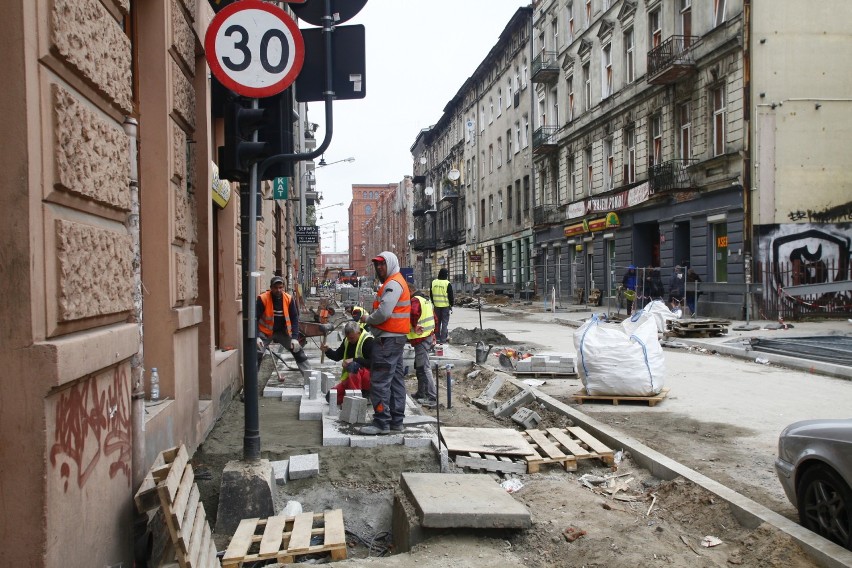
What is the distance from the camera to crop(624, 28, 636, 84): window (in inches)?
1085

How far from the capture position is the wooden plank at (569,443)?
606cm

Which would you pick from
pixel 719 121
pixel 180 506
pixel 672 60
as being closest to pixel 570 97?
pixel 672 60

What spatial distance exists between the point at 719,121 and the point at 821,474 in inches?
792

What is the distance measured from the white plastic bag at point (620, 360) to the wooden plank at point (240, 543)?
534 centimetres

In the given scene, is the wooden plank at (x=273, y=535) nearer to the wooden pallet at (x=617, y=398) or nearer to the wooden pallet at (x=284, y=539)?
the wooden pallet at (x=284, y=539)

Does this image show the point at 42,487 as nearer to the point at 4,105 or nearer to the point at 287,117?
the point at 4,105

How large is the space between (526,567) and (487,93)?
48514 mm

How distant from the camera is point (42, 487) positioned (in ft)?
8.23

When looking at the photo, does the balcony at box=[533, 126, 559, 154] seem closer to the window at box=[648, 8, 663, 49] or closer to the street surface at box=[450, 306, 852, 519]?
the window at box=[648, 8, 663, 49]

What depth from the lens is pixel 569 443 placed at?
6402 millimetres

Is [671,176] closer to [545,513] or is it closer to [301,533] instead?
[545,513]

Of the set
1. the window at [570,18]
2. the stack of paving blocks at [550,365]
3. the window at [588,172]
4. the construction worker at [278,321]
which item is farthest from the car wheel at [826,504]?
the window at [570,18]

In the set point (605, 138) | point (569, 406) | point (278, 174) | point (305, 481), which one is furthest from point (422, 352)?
point (605, 138)

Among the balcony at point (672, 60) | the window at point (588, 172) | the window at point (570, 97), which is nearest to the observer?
the balcony at point (672, 60)
